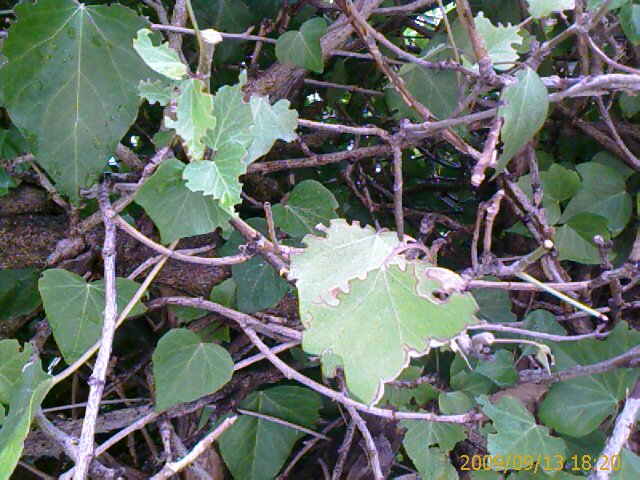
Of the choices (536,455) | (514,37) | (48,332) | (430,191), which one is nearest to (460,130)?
(514,37)

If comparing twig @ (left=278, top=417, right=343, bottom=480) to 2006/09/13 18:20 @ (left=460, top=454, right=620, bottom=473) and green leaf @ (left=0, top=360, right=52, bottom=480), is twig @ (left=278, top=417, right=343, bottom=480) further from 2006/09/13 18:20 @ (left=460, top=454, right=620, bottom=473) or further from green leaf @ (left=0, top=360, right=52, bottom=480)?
green leaf @ (left=0, top=360, right=52, bottom=480)

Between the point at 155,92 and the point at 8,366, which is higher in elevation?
the point at 155,92

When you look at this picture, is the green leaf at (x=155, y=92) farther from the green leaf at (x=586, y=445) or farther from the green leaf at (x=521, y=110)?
the green leaf at (x=586, y=445)

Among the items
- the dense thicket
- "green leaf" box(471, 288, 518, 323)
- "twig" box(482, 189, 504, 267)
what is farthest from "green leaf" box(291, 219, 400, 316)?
"green leaf" box(471, 288, 518, 323)

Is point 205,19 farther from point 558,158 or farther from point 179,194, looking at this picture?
point 558,158

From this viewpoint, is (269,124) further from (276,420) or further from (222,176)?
(276,420)

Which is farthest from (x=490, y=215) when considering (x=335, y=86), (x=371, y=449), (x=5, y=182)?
(x=5, y=182)

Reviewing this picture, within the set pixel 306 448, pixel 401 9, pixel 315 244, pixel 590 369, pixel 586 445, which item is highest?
pixel 401 9
